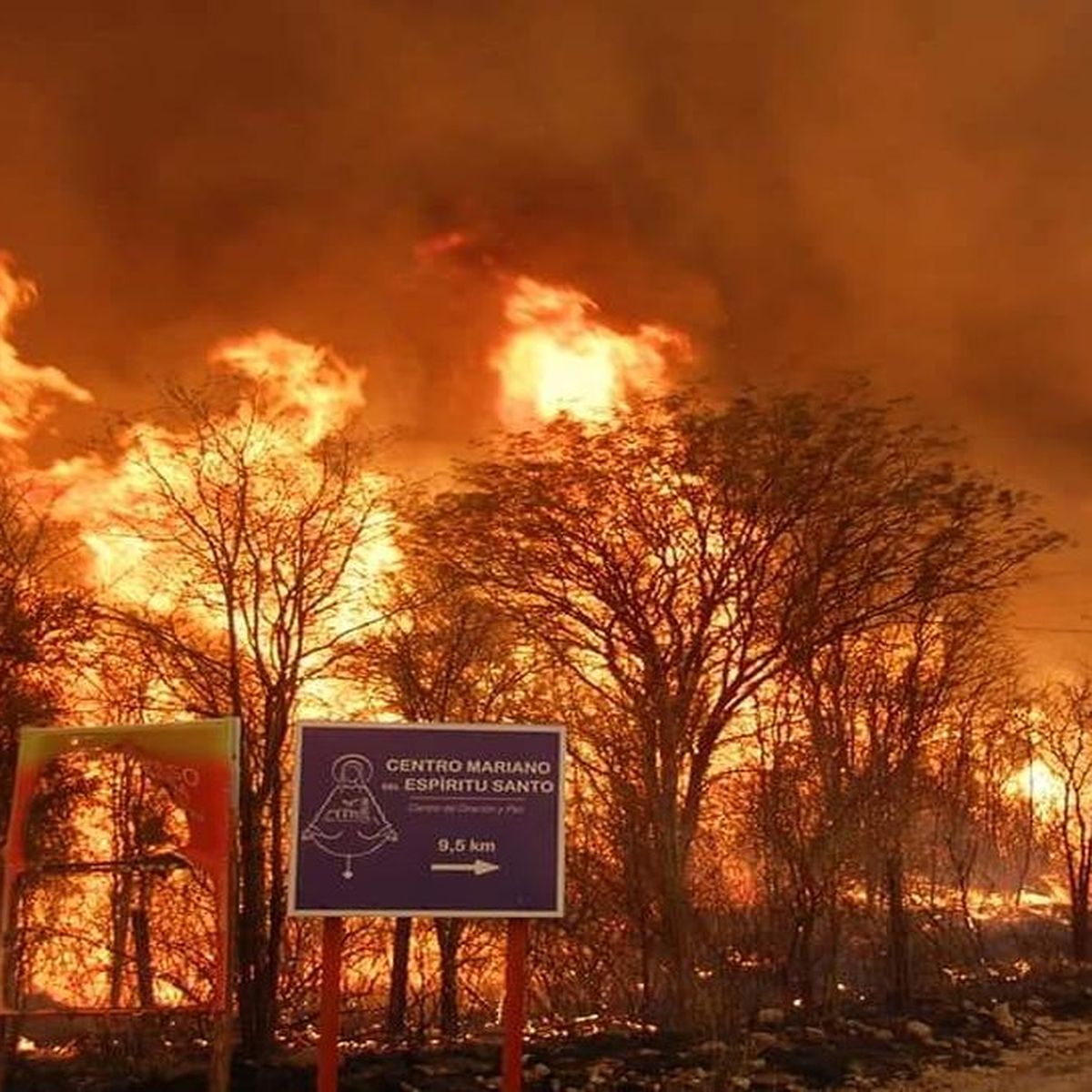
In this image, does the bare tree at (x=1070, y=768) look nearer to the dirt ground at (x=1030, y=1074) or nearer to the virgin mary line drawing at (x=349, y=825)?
the dirt ground at (x=1030, y=1074)

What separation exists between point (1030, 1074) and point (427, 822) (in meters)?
8.23

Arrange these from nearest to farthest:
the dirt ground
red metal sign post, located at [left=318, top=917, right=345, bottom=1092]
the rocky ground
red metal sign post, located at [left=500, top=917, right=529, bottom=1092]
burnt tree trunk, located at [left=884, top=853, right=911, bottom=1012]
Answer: red metal sign post, located at [left=318, top=917, right=345, bottom=1092] → red metal sign post, located at [left=500, top=917, right=529, bottom=1092] → the rocky ground → the dirt ground → burnt tree trunk, located at [left=884, top=853, right=911, bottom=1012]

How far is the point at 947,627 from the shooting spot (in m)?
21.3

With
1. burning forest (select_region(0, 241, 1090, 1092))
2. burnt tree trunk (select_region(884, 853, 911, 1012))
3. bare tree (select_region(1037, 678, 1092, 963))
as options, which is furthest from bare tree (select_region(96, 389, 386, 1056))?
bare tree (select_region(1037, 678, 1092, 963))

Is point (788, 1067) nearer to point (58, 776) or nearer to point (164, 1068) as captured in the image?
point (164, 1068)

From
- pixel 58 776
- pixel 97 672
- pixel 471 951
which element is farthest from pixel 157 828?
pixel 471 951

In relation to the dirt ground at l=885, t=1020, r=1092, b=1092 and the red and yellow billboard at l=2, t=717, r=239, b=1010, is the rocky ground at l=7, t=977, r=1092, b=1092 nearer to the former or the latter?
the dirt ground at l=885, t=1020, r=1092, b=1092

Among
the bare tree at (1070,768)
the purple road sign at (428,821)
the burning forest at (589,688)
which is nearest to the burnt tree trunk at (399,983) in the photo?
the burning forest at (589,688)

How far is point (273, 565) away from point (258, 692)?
1.61 metres

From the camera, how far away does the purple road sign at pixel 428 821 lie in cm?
759

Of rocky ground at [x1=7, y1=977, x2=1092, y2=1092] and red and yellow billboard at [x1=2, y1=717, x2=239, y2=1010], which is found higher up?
red and yellow billboard at [x1=2, y1=717, x2=239, y2=1010]

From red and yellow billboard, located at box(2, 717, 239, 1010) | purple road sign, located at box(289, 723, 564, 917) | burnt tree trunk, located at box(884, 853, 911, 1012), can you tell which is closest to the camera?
purple road sign, located at box(289, 723, 564, 917)

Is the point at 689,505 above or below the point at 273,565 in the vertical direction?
above

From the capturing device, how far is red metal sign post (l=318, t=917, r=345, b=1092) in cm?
774
